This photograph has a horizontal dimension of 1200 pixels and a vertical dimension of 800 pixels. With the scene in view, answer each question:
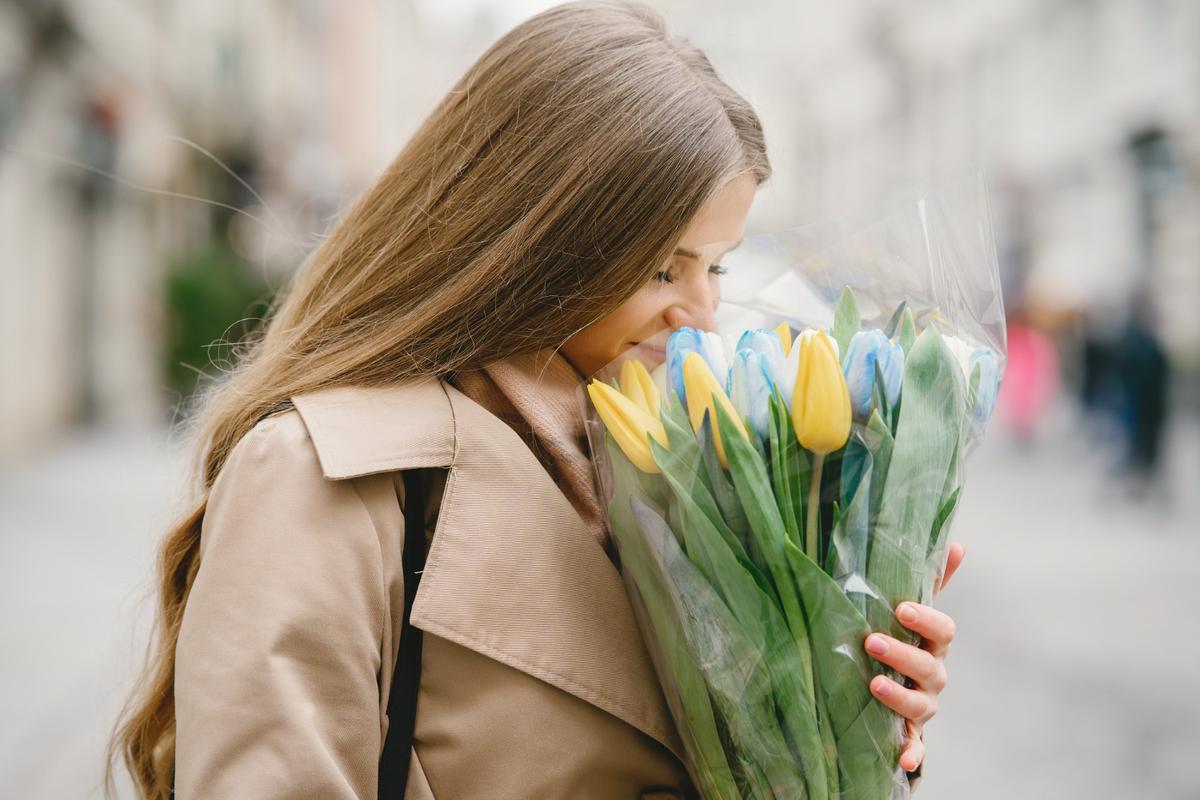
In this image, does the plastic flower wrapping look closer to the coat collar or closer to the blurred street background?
the coat collar

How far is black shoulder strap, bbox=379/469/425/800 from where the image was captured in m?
1.31

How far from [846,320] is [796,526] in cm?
29

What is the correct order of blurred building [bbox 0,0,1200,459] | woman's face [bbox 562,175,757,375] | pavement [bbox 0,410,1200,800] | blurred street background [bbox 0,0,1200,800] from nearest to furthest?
woman's face [bbox 562,175,757,375]
pavement [bbox 0,410,1200,800]
blurred street background [bbox 0,0,1200,800]
blurred building [bbox 0,0,1200,459]

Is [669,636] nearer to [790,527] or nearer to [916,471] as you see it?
[790,527]

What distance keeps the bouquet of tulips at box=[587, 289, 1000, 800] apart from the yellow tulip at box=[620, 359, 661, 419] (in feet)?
0.11

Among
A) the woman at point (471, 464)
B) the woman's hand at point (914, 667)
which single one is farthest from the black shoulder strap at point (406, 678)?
the woman's hand at point (914, 667)

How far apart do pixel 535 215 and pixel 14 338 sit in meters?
12.8

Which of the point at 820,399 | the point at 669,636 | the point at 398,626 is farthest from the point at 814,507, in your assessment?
the point at 398,626

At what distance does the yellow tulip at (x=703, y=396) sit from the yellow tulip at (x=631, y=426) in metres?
0.05

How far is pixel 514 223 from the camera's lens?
154 cm

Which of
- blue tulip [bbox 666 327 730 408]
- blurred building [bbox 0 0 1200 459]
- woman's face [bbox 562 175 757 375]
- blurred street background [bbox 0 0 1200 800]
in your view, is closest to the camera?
blue tulip [bbox 666 327 730 408]

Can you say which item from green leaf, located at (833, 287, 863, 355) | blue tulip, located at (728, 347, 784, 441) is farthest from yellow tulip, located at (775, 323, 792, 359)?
blue tulip, located at (728, 347, 784, 441)

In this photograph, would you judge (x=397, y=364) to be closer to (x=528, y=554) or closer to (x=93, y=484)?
(x=528, y=554)

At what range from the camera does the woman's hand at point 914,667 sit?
122 cm
